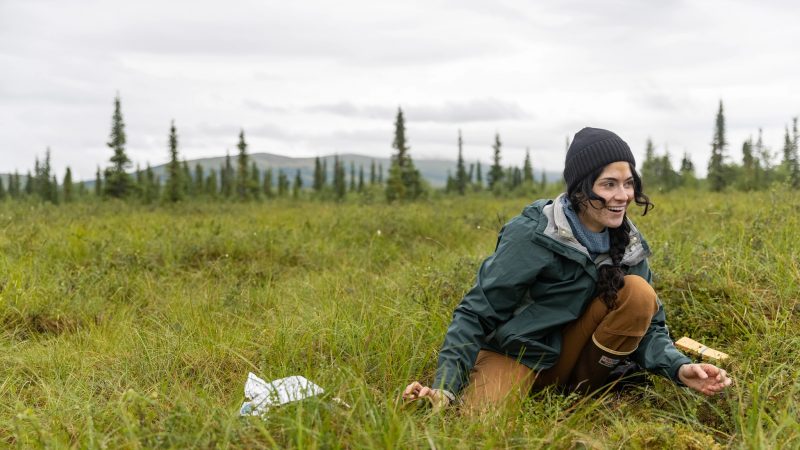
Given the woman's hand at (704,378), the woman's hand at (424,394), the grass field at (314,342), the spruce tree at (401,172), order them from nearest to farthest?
the grass field at (314,342) < the woman's hand at (424,394) < the woman's hand at (704,378) < the spruce tree at (401,172)

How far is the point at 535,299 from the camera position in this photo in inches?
118

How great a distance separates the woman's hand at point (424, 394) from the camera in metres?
2.43

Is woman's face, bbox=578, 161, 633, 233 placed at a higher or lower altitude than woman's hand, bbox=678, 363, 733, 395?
higher

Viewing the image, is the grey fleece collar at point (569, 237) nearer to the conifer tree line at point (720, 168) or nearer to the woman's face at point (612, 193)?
the woman's face at point (612, 193)

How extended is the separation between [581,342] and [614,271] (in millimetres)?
413

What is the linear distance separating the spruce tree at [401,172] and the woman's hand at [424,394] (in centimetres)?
4342

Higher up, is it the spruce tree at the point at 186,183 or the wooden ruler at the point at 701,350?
the spruce tree at the point at 186,183

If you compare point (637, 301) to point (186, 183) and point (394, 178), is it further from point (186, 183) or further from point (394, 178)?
point (186, 183)

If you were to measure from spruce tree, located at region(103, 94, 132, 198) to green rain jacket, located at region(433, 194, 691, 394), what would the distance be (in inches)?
1631

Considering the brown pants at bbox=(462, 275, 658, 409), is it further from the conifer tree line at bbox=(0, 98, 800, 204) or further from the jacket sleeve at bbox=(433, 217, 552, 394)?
the conifer tree line at bbox=(0, 98, 800, 204)

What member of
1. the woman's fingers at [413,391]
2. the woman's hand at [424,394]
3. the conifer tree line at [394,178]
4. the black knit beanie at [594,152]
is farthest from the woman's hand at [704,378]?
the conifer tree line at [394,178]

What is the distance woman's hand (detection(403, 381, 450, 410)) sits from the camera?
2.43 meters

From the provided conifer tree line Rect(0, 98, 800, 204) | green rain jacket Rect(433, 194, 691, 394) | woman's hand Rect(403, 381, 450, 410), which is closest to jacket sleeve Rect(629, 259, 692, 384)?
green rain jacket Rect(433, 194, 691, 394)

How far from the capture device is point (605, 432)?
254cm
